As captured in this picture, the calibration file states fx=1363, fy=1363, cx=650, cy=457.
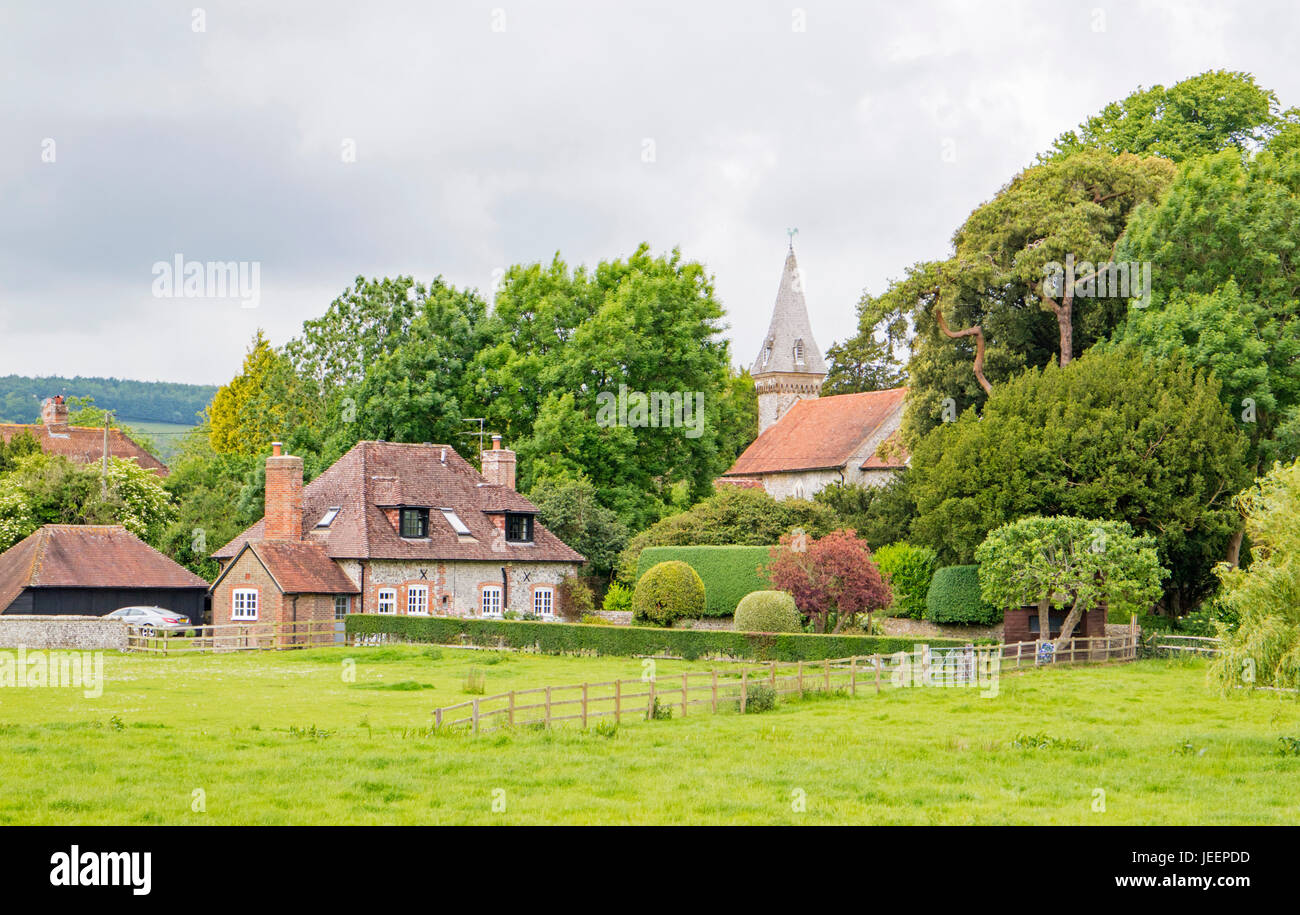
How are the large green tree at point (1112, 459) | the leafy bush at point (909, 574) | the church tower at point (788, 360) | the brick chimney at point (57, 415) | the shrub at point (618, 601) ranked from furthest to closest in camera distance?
the church tower at point (788, 360), the brick chimney at point (57, 415), the shrub at point (618, 601), the leafy bush at point (909, 574), the large green tree at point (1112, 459)

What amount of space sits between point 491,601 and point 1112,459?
25.1 meters

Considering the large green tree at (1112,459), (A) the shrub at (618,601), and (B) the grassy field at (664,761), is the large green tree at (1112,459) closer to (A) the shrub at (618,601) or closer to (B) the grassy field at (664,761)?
(B) the grassy field at (664,761)

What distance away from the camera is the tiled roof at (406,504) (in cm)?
5359

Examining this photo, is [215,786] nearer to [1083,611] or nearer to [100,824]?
[100,824]

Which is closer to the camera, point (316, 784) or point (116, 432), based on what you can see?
point (316, 784)

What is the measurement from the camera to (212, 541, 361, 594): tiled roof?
50062 mm

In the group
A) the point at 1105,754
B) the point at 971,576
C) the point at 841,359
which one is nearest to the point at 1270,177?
the point at 971,576

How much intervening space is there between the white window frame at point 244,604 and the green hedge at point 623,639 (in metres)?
4.08

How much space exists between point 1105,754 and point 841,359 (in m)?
75.3

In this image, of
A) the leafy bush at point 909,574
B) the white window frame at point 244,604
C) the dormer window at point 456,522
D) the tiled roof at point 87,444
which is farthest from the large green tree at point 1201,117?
the tiled roof at point 87,444

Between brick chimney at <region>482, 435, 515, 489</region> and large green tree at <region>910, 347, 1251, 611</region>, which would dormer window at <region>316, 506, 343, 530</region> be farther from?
large green tree at <region>910, 347, 1251, 611</region>

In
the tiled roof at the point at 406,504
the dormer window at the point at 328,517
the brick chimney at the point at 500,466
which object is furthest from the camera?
the brick chimney at the point at 500,466

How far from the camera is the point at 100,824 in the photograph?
15.7m
